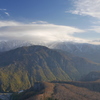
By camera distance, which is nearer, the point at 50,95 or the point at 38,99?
the point at 38,99

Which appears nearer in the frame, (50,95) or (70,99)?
(70,99)

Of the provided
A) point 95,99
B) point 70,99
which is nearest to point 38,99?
point 70,99

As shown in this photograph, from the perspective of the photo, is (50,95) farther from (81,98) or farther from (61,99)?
(81,98)

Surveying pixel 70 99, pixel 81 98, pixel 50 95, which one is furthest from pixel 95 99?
pixel 50 95

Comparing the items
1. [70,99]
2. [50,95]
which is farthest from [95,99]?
[50,95]

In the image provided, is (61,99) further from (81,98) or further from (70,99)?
(81,98)

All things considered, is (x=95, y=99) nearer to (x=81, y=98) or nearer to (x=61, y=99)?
(x=81, y=98)

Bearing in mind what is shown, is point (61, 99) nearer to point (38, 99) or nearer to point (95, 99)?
point (38, 99)
